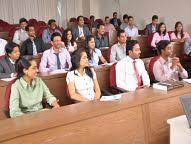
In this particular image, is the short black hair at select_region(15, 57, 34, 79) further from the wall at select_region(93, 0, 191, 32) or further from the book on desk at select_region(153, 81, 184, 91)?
the wall at select_region(93, 0, 191, 32)

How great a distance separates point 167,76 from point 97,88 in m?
0.93

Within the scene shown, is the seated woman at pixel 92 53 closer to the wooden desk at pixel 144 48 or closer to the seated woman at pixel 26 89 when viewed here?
the wooden desk at pixel 144 48

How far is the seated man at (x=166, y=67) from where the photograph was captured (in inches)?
141

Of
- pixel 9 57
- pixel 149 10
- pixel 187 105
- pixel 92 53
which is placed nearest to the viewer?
pixel 187 105

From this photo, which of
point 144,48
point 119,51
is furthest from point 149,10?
point 119,51

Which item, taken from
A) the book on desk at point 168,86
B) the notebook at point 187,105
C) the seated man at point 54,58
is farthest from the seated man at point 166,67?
the notebook at point 187,105

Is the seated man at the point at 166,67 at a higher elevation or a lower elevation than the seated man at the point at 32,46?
lower

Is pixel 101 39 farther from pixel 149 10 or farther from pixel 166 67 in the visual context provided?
pixel 149 10

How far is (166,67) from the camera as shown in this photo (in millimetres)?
3639

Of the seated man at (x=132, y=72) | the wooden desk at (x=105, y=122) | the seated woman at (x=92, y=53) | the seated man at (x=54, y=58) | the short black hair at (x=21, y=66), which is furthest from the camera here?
the seated woman at (x=92, y=53)

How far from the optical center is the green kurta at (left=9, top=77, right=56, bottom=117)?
248 centimetres

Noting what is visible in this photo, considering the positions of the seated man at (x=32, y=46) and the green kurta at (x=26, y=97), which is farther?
the seated man at (x=32, y=46)

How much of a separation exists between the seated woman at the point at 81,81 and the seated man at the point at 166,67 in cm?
83

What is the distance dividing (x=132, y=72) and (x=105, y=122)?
164cm
